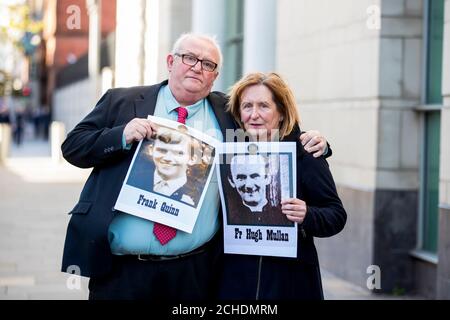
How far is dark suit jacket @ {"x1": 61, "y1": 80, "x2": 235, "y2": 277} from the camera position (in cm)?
396

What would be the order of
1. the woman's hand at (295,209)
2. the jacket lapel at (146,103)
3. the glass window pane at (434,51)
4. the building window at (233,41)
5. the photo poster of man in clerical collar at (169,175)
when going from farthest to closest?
the building window at (233,41), the glass window pane at (434,51), the jacket lapel at (146,103), the photo poster of man in clerical collar at (169,175), the woman's hand at (295,209)

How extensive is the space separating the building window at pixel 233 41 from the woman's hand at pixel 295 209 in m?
11.1

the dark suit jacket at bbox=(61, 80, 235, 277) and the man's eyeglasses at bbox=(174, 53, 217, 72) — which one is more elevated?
the man's eyeglasses at bbox=(174, 53, 217, 72)

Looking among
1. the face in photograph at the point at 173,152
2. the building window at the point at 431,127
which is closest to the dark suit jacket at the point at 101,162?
the face in photograph at the point at 173,152

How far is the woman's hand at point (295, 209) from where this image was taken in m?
3.79

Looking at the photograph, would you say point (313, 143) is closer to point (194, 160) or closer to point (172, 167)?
point (194, 160)

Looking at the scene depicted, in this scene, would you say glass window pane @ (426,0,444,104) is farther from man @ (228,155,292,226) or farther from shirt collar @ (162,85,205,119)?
man @ (228,155,292,226)

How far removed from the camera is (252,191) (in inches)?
154

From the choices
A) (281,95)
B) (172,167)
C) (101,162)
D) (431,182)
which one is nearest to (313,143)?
(281,95)

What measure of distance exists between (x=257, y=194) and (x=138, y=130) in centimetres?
60

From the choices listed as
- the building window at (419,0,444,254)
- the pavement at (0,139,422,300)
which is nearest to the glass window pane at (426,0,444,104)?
the building window at (419,0,444,254)

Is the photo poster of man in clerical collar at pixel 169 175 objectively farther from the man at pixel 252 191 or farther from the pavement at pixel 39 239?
the pavement at pixel 39 239

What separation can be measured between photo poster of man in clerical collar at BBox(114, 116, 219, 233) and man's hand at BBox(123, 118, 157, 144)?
44 mm

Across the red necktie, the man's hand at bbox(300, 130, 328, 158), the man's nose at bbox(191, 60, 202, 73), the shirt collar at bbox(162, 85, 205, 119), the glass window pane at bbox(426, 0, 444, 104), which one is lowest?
the red necktie
